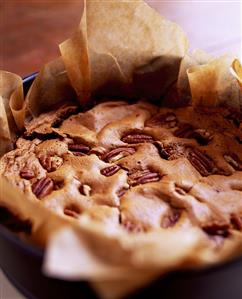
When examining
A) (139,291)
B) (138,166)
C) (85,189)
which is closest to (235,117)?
(138,166)

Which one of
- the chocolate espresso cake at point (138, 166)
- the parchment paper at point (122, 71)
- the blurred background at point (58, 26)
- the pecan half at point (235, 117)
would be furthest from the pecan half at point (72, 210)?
the blurred background at point (58, 26)

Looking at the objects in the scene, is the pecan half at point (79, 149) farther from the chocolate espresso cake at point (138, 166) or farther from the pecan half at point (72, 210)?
the pecan half at point (72, 210)

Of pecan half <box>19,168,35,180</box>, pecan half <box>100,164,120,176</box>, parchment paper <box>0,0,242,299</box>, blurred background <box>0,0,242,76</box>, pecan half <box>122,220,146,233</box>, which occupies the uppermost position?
parchment paper <box>0,0,242,299</box>

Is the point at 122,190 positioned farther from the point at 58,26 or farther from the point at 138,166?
the point at 58,26

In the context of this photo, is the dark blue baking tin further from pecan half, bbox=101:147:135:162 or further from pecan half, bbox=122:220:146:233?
pecan half, bbox=101:147:135:162

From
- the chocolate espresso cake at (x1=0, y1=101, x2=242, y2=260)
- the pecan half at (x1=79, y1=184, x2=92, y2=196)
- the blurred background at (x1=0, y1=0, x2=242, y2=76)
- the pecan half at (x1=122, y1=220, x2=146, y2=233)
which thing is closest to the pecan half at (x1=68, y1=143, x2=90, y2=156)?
the chocolate espresso cake at (x1=0, y1=101, x2=242, y2=260)

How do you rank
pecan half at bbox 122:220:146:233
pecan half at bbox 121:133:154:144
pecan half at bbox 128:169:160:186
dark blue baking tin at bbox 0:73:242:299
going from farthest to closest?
pecan half at bbox 121:133:154:144 → pecan half at bbox 128:169:160:186 → pecan half at bbox 122:220:146:233 → dark blue baking tin at bbox 0:73:242:299

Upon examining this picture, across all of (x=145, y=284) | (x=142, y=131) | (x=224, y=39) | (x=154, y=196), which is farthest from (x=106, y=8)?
(x=145, y=284)

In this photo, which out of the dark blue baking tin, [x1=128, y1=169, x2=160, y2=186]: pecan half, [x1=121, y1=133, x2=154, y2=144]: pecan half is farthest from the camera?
[x1=121, y1=133, x2=154, y2=144]: pecan half
